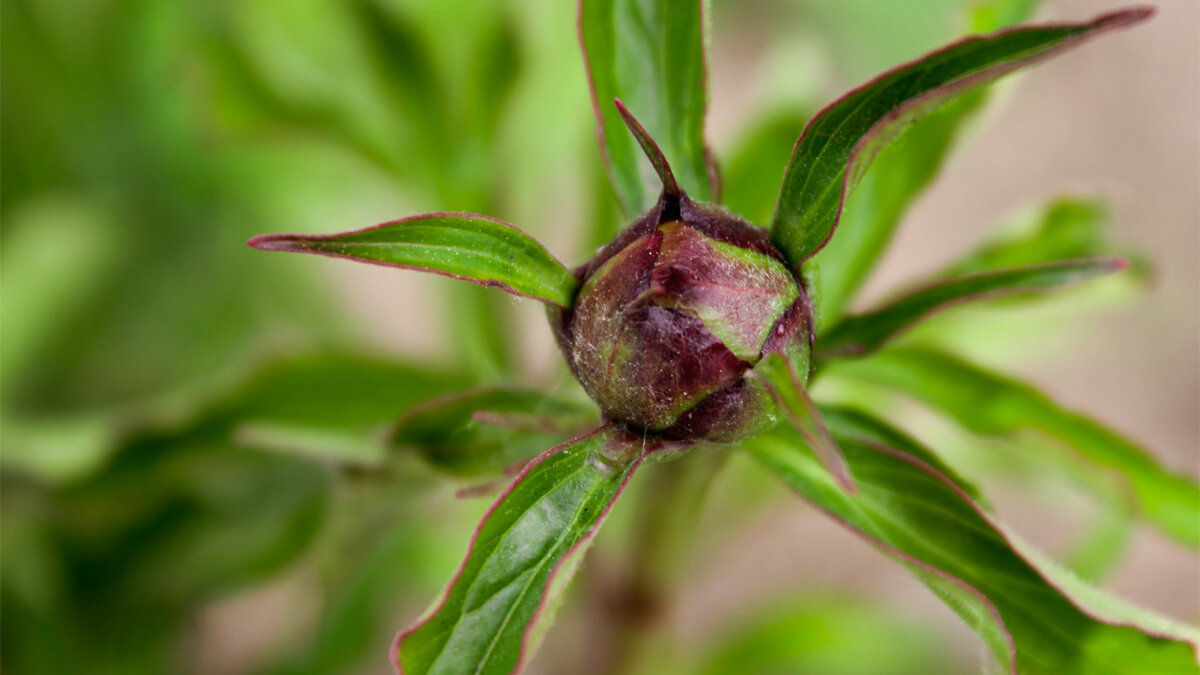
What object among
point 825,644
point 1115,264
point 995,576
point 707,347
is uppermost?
point 707,347

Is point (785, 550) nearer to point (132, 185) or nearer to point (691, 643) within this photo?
point (691, 643)

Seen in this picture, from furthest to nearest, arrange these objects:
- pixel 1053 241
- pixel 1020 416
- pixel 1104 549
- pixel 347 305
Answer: pixel 347 305
pixel 1104 549
pixel 1053 241
pixel 1020 416

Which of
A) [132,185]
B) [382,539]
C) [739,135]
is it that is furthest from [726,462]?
[132,185]

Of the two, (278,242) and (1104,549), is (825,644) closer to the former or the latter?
(1104,549)

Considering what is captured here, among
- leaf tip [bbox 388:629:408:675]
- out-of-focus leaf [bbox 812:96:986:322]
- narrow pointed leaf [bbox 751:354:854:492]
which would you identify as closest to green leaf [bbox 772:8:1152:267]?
narrow pointed leaf [bbox 751:354:854:492]

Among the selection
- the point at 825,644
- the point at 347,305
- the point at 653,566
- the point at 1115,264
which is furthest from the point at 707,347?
the point at 347,305

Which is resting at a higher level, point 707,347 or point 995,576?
point 707,347

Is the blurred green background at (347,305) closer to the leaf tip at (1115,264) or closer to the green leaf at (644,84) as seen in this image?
the green leaf at (644,84)
